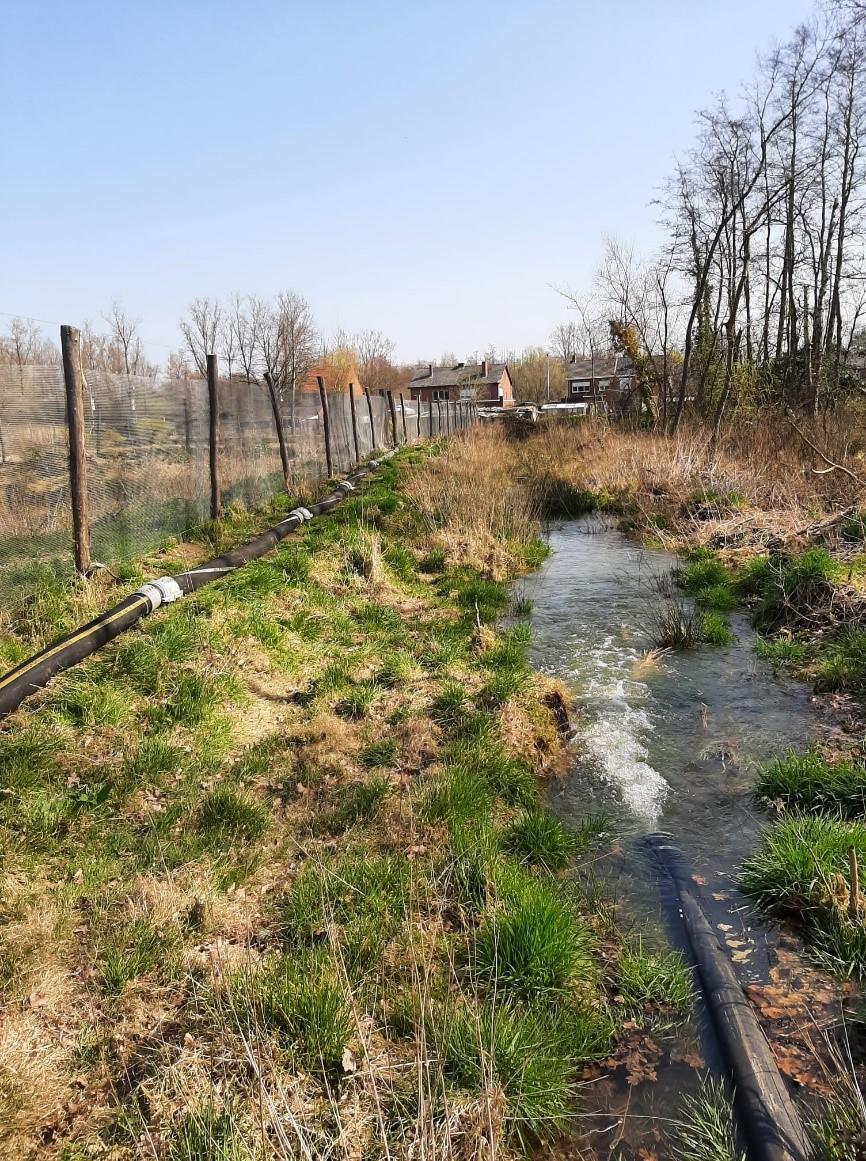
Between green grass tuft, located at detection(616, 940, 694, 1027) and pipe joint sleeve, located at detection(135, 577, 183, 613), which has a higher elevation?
pipe joint sleeve, located at detection(135, 577, 183, 613)

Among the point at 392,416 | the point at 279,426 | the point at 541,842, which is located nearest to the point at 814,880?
the point at 541,842

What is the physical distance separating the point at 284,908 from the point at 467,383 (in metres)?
75.2

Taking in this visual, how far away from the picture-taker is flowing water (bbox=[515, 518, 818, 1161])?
2773 millimetres

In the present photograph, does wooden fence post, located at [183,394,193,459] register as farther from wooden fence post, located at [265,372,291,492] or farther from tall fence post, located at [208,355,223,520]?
wooden fence post, located at [265,372,291,492]

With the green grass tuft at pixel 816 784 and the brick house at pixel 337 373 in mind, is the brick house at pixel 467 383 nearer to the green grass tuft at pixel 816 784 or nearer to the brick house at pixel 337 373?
the brick house at pixel 337 373

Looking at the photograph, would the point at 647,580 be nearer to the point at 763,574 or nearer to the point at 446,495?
the point at 763,574

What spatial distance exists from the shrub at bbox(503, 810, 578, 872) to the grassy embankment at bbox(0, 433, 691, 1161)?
16 mm

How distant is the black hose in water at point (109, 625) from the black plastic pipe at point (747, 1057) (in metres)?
4.23

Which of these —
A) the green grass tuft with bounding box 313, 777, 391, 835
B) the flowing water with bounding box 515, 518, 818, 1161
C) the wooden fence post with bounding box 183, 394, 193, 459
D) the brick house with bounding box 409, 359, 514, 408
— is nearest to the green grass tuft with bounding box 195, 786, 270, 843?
the green grass tuft with bounding box 313, 777, 391, 835

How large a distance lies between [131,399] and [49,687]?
4.58 m

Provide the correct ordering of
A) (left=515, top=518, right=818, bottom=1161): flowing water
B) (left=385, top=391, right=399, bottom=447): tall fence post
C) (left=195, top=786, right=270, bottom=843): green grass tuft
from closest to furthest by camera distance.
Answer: (left=515, top=518, right=818, bottom=1161): flowing water
(left=195, top=786, right=270, bottom=843): green grass tuft
(left=385, top=391, right=399, bottom=447): tall fence post

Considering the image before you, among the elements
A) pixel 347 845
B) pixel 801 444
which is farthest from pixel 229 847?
pixel 801 444

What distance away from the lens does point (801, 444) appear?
1386 centimetres

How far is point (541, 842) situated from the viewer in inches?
161
